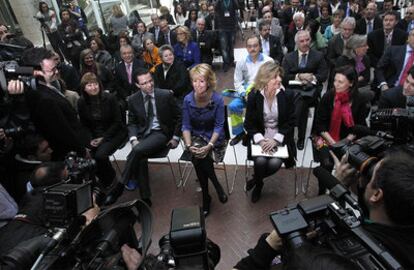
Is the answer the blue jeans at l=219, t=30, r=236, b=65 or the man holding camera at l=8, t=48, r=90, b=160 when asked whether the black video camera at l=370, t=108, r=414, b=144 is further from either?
the blue jeans at l=219, t=30, r=236, b=65

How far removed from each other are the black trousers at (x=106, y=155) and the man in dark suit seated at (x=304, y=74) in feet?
7.80

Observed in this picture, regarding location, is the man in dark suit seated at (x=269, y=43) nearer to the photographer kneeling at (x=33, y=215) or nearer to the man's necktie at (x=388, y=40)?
the man's necktie at (x=388, y=40)

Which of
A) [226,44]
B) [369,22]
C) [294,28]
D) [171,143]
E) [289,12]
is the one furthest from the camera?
[289,12]

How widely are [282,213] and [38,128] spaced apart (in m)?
2.55

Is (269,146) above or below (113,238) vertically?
below

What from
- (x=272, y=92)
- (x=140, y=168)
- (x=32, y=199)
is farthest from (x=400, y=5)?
(x=32, y=199)

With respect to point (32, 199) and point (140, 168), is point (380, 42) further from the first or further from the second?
point (32, 199)

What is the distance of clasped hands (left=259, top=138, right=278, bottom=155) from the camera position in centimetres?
320

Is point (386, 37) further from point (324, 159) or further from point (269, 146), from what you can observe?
point (269, 146)

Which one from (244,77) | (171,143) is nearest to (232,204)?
(171,143)

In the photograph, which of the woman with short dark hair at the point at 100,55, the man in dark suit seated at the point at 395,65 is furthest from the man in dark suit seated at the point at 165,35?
the man in dark suit seated at the point at 395,65

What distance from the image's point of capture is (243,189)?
3.62 m

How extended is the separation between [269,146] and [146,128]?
1.51 metres

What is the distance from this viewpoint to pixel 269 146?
321cm
